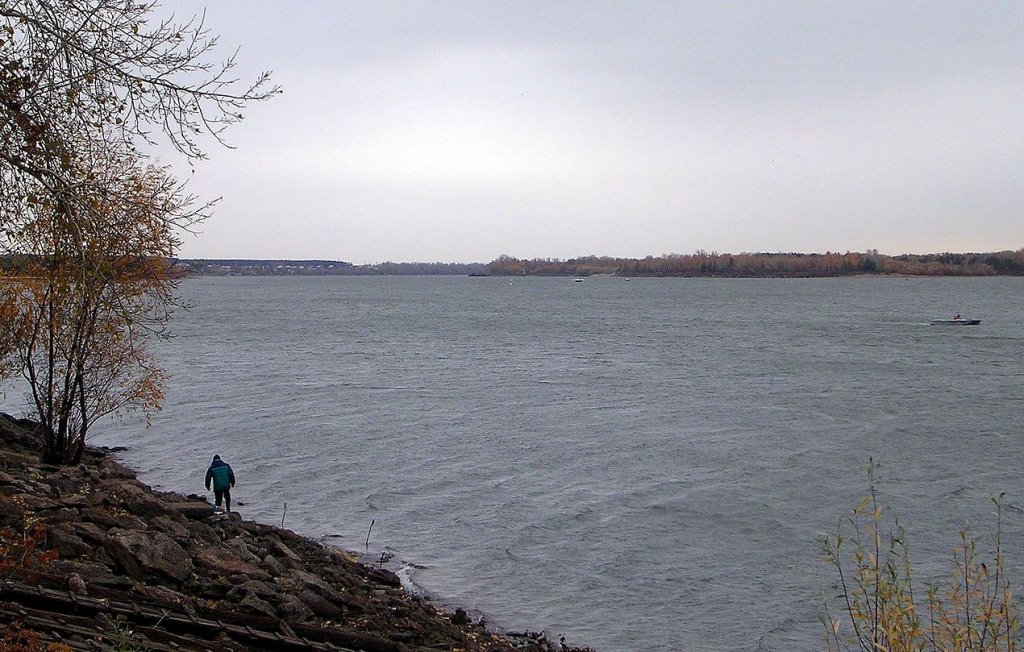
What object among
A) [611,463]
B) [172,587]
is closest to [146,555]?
[172,587]

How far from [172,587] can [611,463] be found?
60.8ft

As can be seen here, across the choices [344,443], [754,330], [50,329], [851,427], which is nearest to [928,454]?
[851,427]

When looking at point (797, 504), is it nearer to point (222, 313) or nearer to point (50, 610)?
point (50, 610)

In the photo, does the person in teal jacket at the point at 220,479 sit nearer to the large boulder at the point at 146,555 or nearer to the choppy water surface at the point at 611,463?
the choppy water surface at the point at 611,463

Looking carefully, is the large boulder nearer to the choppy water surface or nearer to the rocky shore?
the rocky shore

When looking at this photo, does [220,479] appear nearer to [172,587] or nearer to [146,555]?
[146,555]

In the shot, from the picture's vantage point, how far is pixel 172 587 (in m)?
11.2

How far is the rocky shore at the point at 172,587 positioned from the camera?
9.30 m

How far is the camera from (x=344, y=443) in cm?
3158

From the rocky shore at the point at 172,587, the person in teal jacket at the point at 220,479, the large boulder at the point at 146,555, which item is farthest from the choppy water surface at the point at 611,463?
the large boulder at the point at 146,555

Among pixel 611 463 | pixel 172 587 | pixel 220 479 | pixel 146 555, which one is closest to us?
pixel 172 587

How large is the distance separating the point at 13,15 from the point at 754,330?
3313 inches

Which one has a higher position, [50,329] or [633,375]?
[50,329]

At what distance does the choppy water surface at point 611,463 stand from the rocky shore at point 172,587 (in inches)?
129
